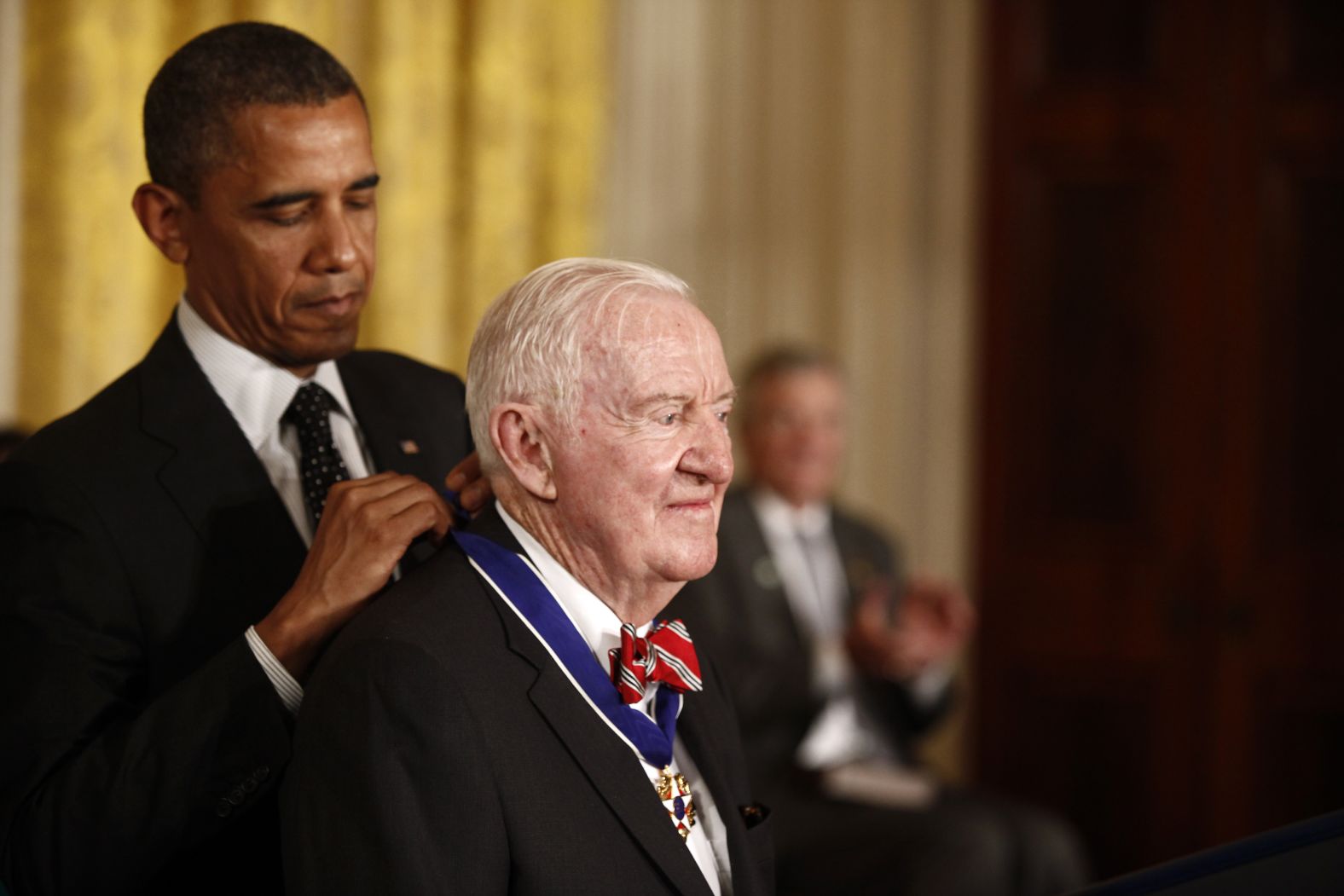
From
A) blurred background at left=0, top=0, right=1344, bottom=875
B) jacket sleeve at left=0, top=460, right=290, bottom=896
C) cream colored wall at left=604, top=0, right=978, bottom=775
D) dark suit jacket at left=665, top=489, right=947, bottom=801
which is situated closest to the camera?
jacket sleeve at left=0, top=460, right=290, bottom=896

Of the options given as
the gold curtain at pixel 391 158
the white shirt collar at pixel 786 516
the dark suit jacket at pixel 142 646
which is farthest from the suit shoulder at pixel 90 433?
the white shirt collar at pixel 786 516

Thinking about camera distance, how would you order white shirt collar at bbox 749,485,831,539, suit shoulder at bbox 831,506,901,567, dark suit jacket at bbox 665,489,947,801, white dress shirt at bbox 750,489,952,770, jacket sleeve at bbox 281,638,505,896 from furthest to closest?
1. suit shoulder at bbox 831,506,901,567
2. white shirt collar at bbox 749,485,831,539
3. white dress shirt at bbox 750,489,952,770
4. dark suit jacket at bbox 665,489,947,801
5. jacket sleeve at bbox 281,638,505,896

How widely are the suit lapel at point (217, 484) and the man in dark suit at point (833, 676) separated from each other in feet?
5.73

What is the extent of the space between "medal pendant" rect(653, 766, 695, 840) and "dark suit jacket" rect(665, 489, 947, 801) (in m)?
1.65

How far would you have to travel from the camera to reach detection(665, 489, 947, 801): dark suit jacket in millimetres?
3381

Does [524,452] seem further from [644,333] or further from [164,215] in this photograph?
[164,215]

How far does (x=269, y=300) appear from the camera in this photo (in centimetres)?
155

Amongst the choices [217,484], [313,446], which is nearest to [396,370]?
[313,446]

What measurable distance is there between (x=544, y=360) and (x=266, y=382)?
0.41 meters

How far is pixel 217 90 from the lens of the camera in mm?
1510

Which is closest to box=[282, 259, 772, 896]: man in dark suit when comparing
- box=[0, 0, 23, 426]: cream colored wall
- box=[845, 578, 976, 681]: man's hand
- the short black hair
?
the short black hair

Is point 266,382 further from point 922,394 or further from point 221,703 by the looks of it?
point 922,394

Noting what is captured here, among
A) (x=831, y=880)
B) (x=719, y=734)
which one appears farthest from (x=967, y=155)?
(x=719, y=734)

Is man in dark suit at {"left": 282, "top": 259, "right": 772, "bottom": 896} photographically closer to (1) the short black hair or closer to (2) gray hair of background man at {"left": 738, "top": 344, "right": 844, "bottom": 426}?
(1) the short black hair
